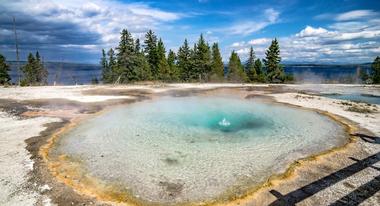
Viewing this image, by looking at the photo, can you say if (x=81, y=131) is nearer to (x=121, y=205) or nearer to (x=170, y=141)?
(x=170, y=141)

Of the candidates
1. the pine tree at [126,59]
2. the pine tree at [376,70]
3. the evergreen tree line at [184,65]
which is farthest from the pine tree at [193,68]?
the pine tree at [376,70]

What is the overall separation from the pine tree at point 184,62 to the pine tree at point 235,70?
8333 mm

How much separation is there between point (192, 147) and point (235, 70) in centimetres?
4620

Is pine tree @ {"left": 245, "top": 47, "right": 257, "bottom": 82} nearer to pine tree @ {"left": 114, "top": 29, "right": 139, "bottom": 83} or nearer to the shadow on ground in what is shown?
pine tree @ {"left": 114, "top": 29, "right": 139, "bottom": 83}

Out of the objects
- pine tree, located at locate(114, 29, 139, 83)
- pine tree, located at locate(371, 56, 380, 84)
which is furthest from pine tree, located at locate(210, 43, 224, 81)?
pine tree, located at locate(371, 56, 380, 84)

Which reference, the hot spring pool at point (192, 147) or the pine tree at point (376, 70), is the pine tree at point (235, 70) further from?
the hot spring pool at point (192, 147)

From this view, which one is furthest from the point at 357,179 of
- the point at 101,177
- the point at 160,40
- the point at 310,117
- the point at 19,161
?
the point at 160,40

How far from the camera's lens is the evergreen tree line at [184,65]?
43844mm

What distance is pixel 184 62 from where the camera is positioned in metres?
55.4

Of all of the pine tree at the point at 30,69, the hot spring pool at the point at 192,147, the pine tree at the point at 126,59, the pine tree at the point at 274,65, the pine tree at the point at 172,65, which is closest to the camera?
the hot spring pool at the point at 192,147

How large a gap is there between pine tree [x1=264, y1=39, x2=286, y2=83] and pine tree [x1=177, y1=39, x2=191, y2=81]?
1489cm

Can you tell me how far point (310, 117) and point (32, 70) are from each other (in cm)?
6135

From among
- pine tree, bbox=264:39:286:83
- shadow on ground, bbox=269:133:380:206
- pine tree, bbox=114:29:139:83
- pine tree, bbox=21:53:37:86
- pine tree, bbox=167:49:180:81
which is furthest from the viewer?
pine tree, bbox=21:53:37:86

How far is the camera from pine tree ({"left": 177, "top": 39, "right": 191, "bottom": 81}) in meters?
53.3
